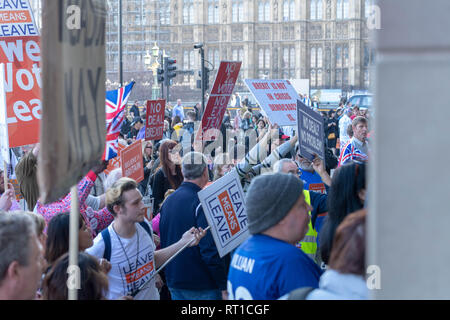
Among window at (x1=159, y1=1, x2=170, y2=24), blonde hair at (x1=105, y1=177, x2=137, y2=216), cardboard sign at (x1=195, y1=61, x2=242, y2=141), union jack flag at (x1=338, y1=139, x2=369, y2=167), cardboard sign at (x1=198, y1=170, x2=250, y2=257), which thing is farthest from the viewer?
window at (x1=159, y1=1, x2=170, y2=24)

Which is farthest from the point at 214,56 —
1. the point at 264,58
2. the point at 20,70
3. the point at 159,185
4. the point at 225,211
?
the point at 225,211

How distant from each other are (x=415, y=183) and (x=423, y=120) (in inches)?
4.0

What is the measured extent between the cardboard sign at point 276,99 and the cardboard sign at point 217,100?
17cm

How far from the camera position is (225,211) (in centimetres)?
360

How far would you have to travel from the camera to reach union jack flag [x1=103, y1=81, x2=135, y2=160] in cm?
577

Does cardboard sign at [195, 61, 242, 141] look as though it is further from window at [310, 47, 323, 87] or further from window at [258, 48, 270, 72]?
window at [258, 48, 270, 72]

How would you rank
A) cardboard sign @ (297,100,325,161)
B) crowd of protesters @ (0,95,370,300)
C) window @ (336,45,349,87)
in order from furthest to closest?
window @ (336,45,349,87), cardboard sign @ (297,100,325,161), crowd of protesters @ (0,95,370,300)

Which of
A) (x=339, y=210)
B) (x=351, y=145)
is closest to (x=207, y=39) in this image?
(x=351, y=145)

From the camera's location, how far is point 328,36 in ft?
162

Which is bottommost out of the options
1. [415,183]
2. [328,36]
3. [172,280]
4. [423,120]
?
[172,280]

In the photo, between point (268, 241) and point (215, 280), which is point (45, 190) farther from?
point (215, 280)

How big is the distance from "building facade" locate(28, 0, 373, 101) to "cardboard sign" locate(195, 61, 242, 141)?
39.2m

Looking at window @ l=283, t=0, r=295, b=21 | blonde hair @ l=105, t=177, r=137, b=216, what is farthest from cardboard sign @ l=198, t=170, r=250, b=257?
window @ l=283, t=0, r=295, b=21

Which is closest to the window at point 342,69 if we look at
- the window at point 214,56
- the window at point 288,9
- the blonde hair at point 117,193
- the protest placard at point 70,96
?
the window at point 288,9
